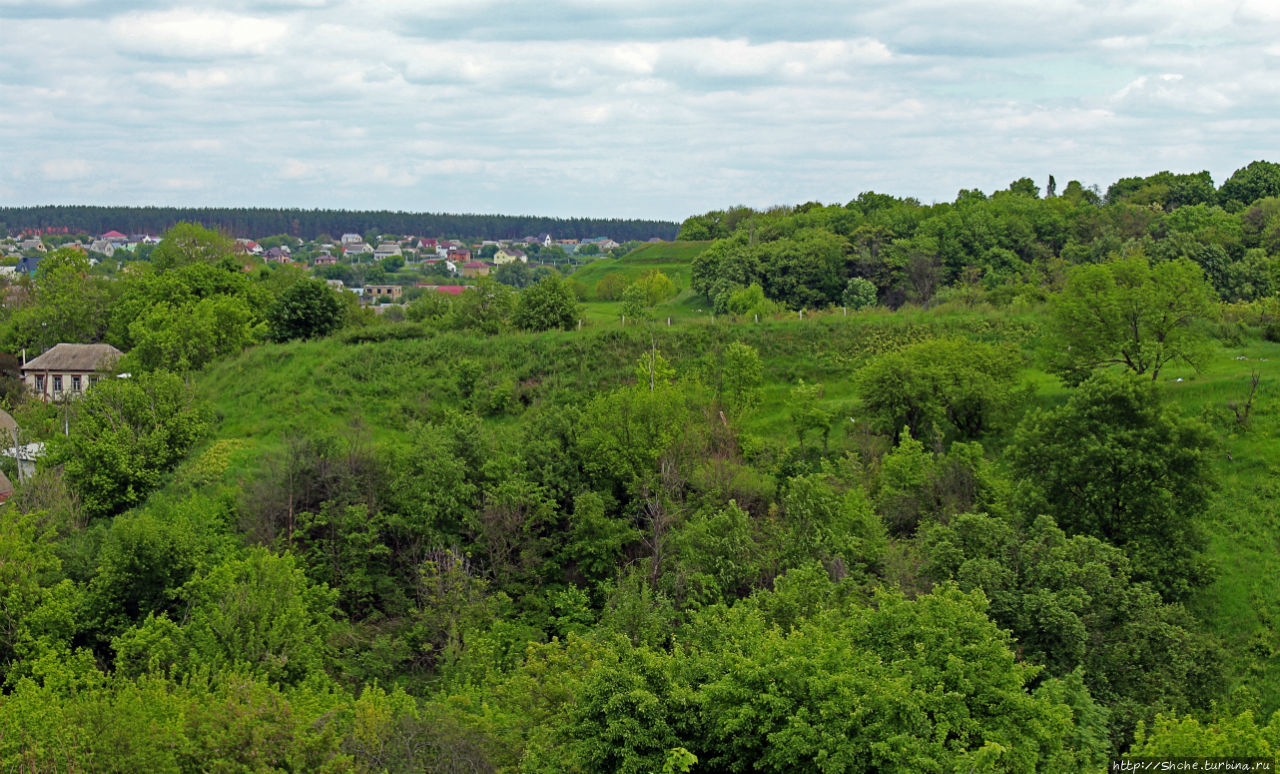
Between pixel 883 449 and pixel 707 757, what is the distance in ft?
60.1

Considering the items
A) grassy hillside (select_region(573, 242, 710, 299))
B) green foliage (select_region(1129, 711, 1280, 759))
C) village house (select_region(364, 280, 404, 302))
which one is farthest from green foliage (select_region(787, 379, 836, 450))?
village house (select_region(364, 280, 404, 302))

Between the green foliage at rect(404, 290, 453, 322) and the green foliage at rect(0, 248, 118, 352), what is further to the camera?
the green foliage at rect(0, 248, 118, 352)

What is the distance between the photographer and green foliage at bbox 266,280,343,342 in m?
46.3

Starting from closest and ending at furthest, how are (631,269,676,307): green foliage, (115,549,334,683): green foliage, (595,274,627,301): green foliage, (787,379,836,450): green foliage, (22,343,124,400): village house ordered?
(115,549,334,683): green foliage
(787,379,836,450): green foliage
(22,343,124,400): village house
(631,269,676,307): green foliage
(595,274,627,301): green foliage

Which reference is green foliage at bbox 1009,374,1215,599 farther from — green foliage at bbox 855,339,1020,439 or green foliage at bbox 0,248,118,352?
green foliage at bbox 0,248,118,352

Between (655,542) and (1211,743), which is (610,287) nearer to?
(655,542)

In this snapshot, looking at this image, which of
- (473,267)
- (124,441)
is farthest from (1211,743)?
(473,267)

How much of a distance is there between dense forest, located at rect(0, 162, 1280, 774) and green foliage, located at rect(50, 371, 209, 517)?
0.13 metres

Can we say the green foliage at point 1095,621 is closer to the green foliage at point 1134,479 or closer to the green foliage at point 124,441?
the green foliage at point 1134,479

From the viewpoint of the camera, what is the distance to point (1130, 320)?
32.0 metres

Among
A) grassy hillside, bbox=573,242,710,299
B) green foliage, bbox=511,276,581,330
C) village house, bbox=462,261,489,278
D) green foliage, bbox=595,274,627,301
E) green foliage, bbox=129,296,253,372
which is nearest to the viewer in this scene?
green foliage, bbox=129,296,253,372

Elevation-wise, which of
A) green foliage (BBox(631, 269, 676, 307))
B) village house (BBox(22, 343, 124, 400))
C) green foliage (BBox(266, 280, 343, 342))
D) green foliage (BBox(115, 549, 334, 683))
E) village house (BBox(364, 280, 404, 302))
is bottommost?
green foliage (BBox(115, 549, 334, 683))

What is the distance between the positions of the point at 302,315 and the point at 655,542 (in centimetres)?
2650

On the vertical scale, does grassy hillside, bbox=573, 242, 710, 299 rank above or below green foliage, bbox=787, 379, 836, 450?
above
